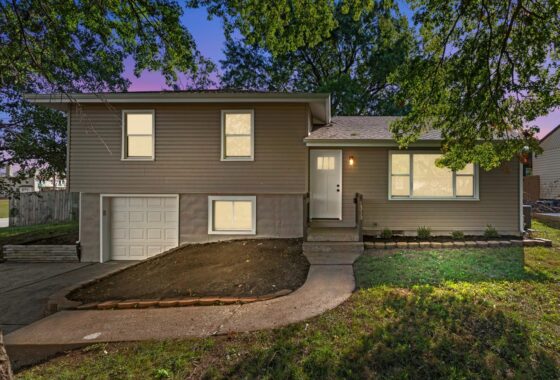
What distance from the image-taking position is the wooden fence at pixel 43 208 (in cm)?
1473

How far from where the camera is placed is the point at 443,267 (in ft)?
19.9

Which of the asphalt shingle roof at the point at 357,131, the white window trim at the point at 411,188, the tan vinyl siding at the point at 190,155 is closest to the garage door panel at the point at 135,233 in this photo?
the tan vinyl siding at the point at 190,155

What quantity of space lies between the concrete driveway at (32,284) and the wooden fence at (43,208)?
771 cm

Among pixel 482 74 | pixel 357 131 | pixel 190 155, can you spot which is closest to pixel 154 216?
pixel 190 155

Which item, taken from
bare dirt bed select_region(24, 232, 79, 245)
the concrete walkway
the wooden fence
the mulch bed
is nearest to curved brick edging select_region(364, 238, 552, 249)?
the mulch bed

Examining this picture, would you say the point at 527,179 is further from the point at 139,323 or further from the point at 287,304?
the point at 139,323

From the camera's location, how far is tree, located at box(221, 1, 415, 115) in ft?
61.5

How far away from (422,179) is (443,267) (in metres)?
3.44

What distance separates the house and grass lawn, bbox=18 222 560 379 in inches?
153

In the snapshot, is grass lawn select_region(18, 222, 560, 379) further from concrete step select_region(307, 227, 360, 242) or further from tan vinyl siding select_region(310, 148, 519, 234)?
tan vinyl siding select_region(310, 148, 519, 234)

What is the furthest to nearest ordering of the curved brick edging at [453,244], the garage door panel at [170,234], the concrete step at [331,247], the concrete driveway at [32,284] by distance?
1. the garage door panel at [170,234]
2. the curved brick edging at [453,244]
3. the concrete step at [331,247]
4. the concrete driveway at [32,284]

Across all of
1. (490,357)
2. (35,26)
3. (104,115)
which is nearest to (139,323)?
(490,357)

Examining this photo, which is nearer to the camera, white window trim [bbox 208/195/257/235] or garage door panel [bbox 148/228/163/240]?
white window trim [bbox 208/195/257/235]

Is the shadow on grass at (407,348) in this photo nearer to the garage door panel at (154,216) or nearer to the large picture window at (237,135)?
the large picture window at (237,135)
